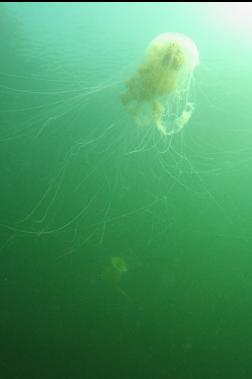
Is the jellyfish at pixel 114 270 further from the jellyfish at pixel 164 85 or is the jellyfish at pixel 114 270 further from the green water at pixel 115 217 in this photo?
the jellyfish at pixel 164 85

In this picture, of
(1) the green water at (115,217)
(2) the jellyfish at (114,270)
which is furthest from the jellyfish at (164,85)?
(2) the jellyfish at (114,270)

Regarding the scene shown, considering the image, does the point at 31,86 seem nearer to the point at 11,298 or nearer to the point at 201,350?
the point at 11,298

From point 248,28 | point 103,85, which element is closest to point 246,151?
point 248,28

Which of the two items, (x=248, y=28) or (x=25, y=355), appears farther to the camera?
(x=248, y=28)

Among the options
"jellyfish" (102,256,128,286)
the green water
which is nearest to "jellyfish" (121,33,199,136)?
the green water

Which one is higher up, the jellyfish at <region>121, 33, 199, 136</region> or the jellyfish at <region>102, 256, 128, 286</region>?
the jellyfish at <region>121, 33, 199, 136</region>

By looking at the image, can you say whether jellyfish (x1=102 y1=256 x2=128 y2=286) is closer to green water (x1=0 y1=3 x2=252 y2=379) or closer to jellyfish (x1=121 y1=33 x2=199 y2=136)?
green water (x1=0 y1=3 x2=252 y2=379)
